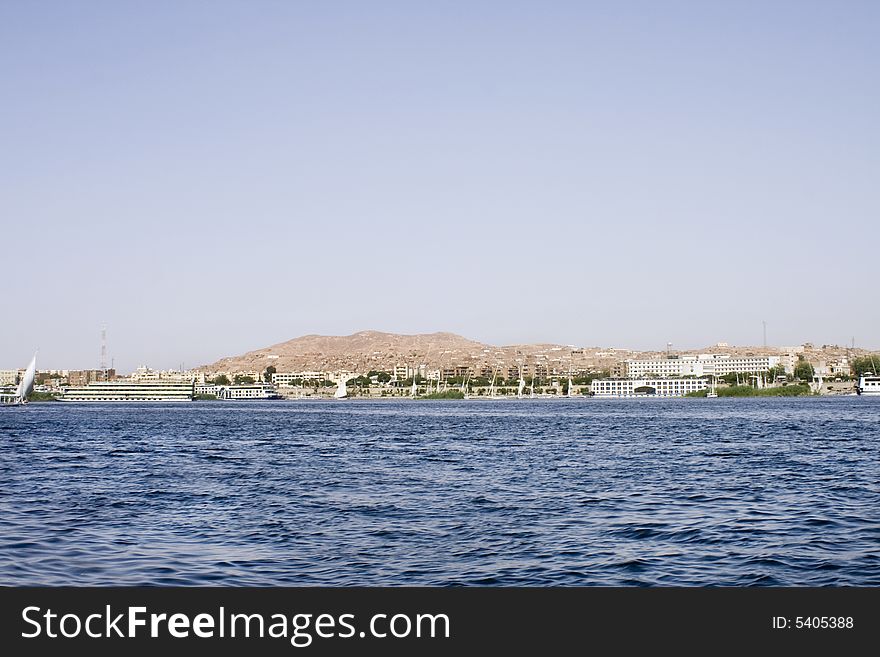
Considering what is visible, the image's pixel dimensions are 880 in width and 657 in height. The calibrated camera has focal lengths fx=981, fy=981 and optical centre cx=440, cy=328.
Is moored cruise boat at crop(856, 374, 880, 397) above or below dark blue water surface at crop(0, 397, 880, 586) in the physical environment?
above

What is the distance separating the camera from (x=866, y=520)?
1898cm

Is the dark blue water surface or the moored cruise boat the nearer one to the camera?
the dark blue water surface

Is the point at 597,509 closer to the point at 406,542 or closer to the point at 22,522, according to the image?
the point at 406,542

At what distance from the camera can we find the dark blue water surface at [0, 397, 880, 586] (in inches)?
555

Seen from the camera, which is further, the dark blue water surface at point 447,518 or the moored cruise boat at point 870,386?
the moored cruise boat at point 870,386

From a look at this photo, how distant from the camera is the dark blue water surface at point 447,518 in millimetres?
14102

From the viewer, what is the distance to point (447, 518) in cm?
1978

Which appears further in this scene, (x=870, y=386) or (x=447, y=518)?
(x=870, y=386)

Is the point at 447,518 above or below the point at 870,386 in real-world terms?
below

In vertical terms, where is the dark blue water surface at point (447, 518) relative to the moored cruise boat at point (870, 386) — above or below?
below
